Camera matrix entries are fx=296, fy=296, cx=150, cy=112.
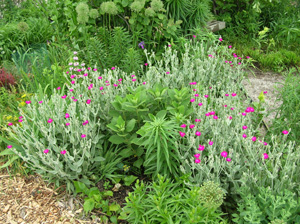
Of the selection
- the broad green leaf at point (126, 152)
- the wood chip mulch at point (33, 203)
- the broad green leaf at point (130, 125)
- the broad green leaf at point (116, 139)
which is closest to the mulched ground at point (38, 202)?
the wood chip mulch at point (33, 203)

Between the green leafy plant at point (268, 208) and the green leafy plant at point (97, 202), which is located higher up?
the green leafy plant at point (268, 208)

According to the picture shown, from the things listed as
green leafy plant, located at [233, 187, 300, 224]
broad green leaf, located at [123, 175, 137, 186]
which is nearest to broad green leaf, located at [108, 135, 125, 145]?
broad green leaf, located at [123, 175, 137, 186]

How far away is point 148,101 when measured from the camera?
3.10m

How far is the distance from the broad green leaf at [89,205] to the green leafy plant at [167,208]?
289 mm

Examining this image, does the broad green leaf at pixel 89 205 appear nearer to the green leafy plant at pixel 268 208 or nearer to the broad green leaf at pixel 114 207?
the broad green leaf at pixel 114 207

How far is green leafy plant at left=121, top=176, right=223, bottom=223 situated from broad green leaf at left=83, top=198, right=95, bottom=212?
289mm

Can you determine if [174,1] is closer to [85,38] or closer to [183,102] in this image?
[85,38]

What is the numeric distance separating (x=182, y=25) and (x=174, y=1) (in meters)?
0.52

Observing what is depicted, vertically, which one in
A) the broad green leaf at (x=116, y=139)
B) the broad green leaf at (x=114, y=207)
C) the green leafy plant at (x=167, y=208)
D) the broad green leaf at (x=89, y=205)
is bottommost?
the broad green leaf at (x=114, y=207)

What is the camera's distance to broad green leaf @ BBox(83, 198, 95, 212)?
106 inches

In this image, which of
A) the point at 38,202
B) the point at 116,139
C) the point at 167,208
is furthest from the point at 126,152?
the point at 38,202

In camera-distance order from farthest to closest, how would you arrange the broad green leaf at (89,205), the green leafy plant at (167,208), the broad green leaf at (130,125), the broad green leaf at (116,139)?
1. the broad green leaf at (116,139)
2. the broad green leaf at (130,125)
3. the broad green leaf at (89,205)
4. the green leafy plant at (167,208)

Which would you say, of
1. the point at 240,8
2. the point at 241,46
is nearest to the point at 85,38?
the point at 241,46

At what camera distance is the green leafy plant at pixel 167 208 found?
2273 millimetres
